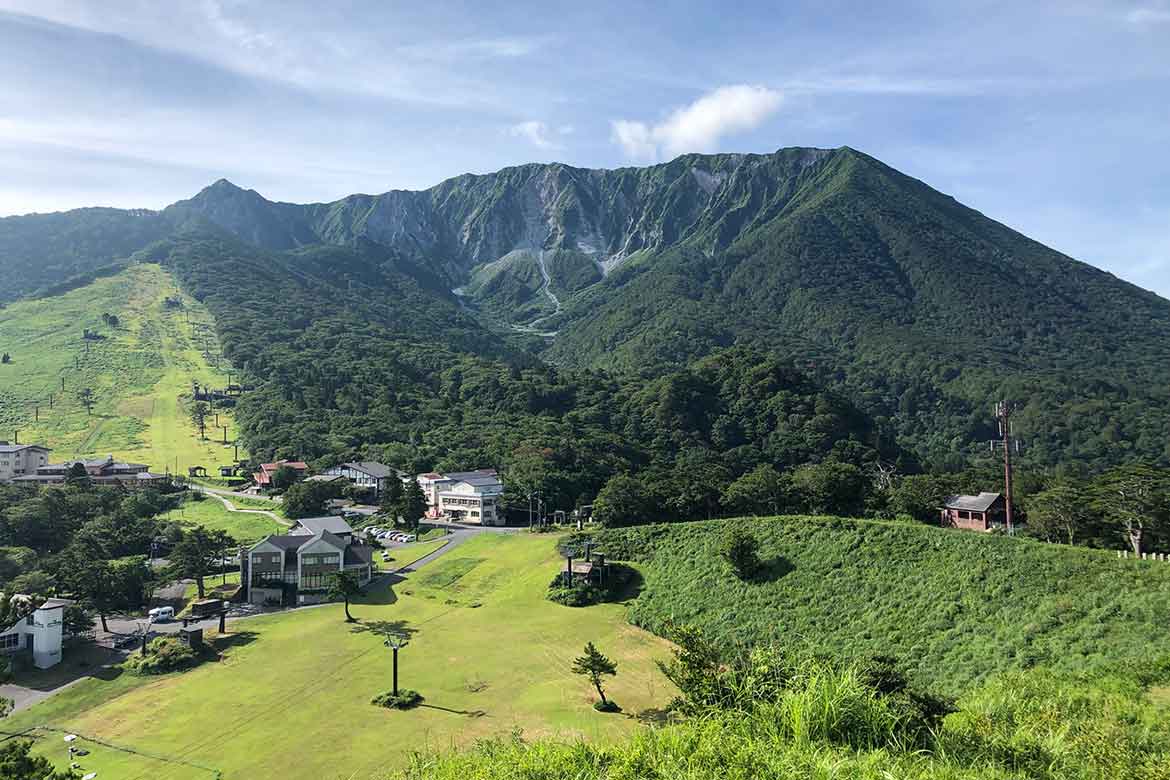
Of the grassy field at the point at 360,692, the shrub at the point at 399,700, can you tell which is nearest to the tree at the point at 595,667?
the grassy field at the point at 360,692

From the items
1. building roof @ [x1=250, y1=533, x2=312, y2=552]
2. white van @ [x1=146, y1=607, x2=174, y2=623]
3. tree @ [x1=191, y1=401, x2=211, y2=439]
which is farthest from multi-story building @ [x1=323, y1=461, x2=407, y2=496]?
white van @ [x1=146, y1=607, x2=174, y2=623]

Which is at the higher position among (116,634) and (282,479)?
(282,479)

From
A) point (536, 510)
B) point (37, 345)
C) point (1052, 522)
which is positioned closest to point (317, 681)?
point (536, 510)

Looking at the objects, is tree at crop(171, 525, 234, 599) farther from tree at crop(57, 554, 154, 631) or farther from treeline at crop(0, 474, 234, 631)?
tree at crop(57, 554, 154, 631)

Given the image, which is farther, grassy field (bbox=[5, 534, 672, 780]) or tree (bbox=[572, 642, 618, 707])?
tree (bbox=[572, 642, 618, 707])

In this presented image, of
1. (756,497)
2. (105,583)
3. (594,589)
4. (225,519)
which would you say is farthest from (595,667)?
(225,519)

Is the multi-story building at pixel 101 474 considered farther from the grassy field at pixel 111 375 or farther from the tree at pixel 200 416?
the tree at pixel 200 416

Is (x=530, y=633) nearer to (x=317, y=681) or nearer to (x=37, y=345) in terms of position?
(x=317, y=681)

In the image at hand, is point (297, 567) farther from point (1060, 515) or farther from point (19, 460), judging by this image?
point (19, 460)
